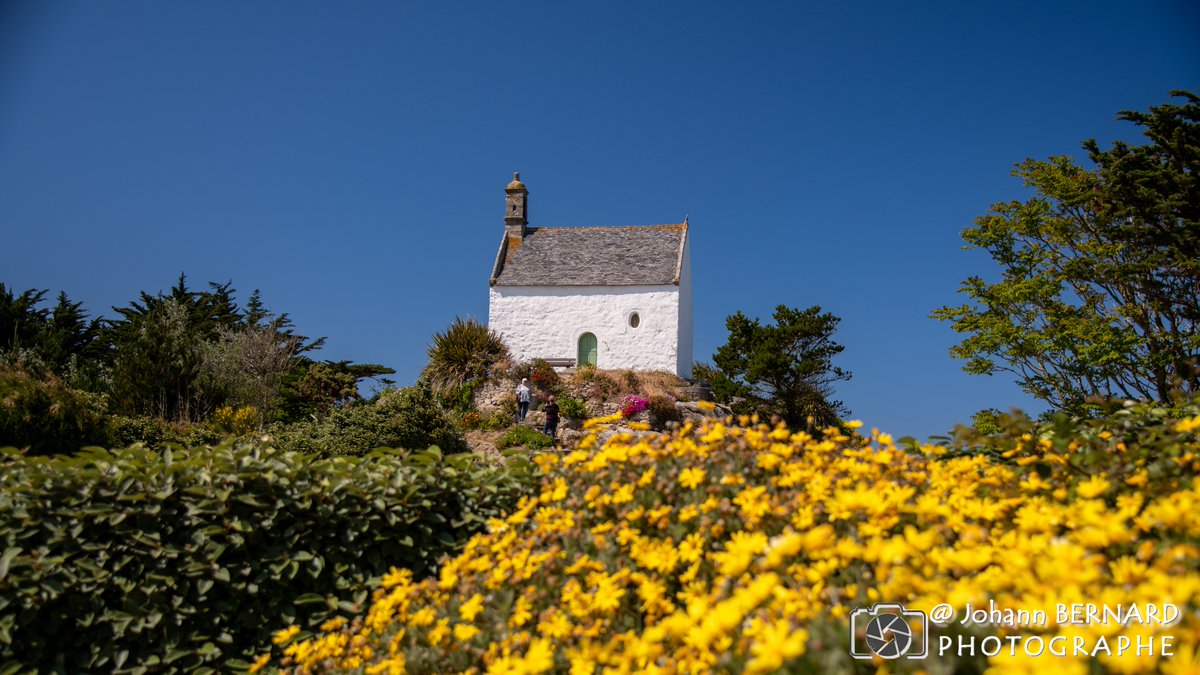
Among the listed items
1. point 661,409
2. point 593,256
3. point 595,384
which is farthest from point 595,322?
point 661,409

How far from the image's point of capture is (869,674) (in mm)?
2104

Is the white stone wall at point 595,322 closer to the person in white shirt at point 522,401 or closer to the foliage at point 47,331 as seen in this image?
the person in white shirt at point 522,401

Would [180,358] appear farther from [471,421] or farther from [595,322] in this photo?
[595,322]

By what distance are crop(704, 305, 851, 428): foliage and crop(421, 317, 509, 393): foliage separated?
835 centimetres

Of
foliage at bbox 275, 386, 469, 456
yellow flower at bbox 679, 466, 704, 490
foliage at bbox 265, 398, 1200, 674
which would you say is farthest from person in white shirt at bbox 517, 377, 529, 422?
yellow flower at bbox 679, 466, 704, 490

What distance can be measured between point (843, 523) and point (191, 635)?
3657 mm

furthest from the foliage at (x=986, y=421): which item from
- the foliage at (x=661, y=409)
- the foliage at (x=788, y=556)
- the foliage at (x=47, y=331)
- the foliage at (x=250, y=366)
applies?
the foliage at (x=47, y=331)

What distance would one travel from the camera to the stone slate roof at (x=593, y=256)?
2894 cm

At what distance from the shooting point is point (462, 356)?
2620 centimetres

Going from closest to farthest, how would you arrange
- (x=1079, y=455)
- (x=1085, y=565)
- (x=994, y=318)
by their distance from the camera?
(x=1085, y=565) → (x=1079, y=455) → (x=994, y=318)

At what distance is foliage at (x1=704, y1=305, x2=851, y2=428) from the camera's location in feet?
86.8

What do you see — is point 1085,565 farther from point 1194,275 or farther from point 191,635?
point 1194,275

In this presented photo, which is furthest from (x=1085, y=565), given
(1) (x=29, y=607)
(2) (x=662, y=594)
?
(1) (x=29, y=607)

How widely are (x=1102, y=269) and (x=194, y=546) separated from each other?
826 inches
